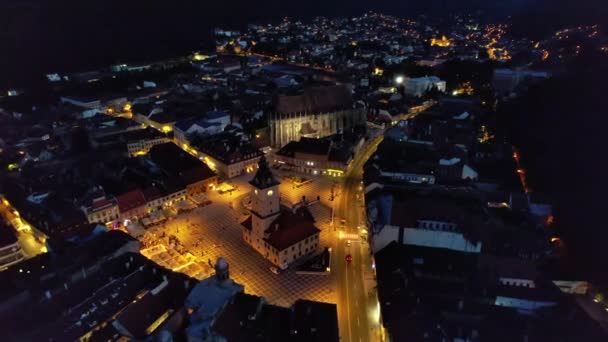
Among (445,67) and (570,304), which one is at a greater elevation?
(445,67)

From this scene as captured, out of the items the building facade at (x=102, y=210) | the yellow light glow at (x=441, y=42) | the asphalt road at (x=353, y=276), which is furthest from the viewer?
the yellow light glow at (x=441, y=42)

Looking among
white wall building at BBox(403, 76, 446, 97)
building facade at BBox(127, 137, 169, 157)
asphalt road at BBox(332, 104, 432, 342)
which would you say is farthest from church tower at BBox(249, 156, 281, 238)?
white wall building at BBox(403, 76, 446, 97)

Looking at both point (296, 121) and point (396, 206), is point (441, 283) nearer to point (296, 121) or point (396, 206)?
point (396, 206)

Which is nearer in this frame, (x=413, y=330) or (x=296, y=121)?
(x=413, y=330)

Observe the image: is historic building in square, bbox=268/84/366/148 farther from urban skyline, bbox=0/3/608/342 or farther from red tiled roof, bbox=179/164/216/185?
red tiled roof, bbox=179/164/216/185

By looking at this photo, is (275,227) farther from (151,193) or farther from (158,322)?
(151,193)

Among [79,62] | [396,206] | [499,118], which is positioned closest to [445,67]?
[499,118]

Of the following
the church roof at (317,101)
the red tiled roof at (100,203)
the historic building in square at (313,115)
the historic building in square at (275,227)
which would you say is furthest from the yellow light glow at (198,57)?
the historic building in square at (275,227)

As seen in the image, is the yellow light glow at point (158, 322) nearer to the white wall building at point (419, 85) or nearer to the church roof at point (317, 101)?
the church roof at point (317, 101)
